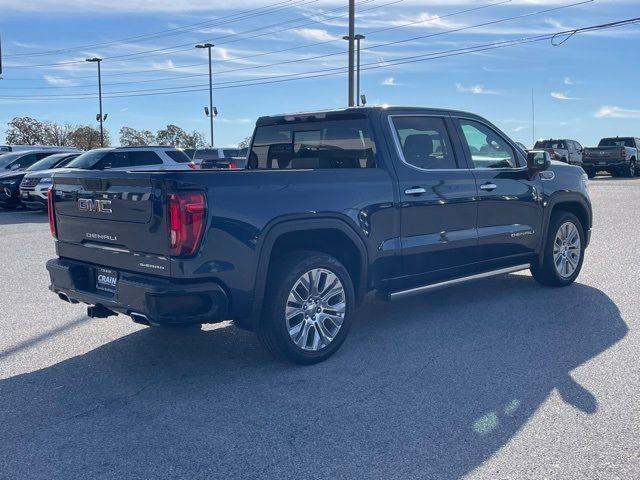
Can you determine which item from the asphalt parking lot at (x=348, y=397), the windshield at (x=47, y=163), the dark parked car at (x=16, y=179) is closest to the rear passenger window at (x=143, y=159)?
the dark parked car at (x=16, y=179)

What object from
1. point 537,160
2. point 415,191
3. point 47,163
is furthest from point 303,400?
point 47,163

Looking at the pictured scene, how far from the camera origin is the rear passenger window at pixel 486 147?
22.1 ft

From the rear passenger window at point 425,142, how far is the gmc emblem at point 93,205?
98.3 inches

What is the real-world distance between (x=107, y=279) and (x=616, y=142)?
115 feet

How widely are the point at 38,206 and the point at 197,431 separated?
15221 millimetres

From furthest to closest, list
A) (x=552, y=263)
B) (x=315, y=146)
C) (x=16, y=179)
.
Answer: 1. (x=16, y=179)
2. (x=552, y=263)
3. (x=315, y=146)

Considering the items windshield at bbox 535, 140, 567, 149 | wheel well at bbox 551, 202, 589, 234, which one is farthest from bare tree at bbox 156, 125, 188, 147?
wheel well at bbox 551, 202, 589, 234

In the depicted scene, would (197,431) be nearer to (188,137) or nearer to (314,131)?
(314,131)

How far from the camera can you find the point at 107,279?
5074 millimetres

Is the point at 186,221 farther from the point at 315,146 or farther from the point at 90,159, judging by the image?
the point at 90,159

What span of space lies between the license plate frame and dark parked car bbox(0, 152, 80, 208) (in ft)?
49.9

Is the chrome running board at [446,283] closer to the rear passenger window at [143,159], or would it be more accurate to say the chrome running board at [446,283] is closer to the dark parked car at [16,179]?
the rear passenger window at [143,159]

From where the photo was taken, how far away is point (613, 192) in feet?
77.7

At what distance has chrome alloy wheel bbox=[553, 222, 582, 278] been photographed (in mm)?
7746
